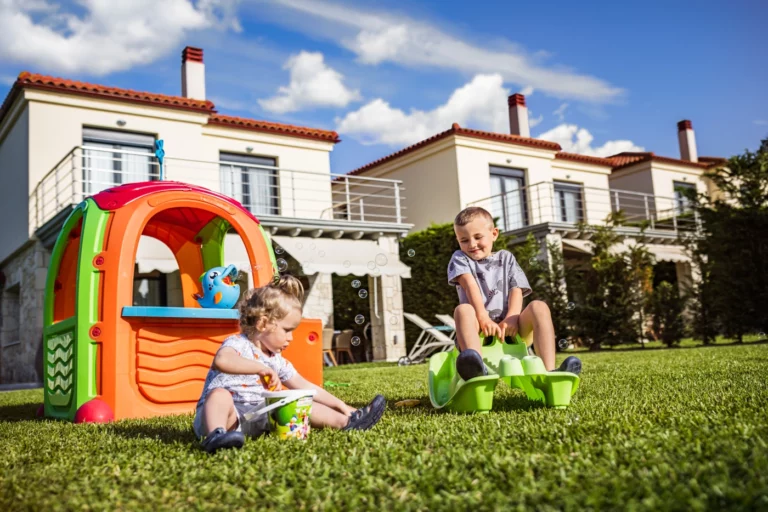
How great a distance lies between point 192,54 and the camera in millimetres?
17016

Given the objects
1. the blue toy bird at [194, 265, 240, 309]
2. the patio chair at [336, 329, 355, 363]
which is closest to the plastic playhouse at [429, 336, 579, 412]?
the blue toy bird at [194, 265, 240, 309]

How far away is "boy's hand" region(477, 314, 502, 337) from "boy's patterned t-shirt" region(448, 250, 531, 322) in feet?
0.80

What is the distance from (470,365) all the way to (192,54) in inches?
611

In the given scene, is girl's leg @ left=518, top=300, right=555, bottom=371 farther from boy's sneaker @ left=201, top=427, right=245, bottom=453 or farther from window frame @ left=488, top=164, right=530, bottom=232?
window frame @ left=488, top=164, right=530, bottom=232

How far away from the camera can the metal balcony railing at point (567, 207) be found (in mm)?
20472

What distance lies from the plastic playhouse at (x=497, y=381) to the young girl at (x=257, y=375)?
610mm

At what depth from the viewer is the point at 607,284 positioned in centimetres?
1552

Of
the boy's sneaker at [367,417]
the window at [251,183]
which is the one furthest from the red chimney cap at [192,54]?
the boy's sneaker at [367,417]

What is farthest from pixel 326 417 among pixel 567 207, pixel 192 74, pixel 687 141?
pixel 687 141

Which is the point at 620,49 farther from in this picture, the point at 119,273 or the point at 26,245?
the point at 26,245

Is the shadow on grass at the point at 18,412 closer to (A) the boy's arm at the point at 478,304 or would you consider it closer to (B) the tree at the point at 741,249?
(A) the boy's arm at the point at 478,304

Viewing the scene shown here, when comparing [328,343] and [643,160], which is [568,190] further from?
[328,343]

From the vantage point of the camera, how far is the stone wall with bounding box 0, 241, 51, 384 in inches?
520

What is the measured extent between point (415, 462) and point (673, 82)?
1305 centimetres
